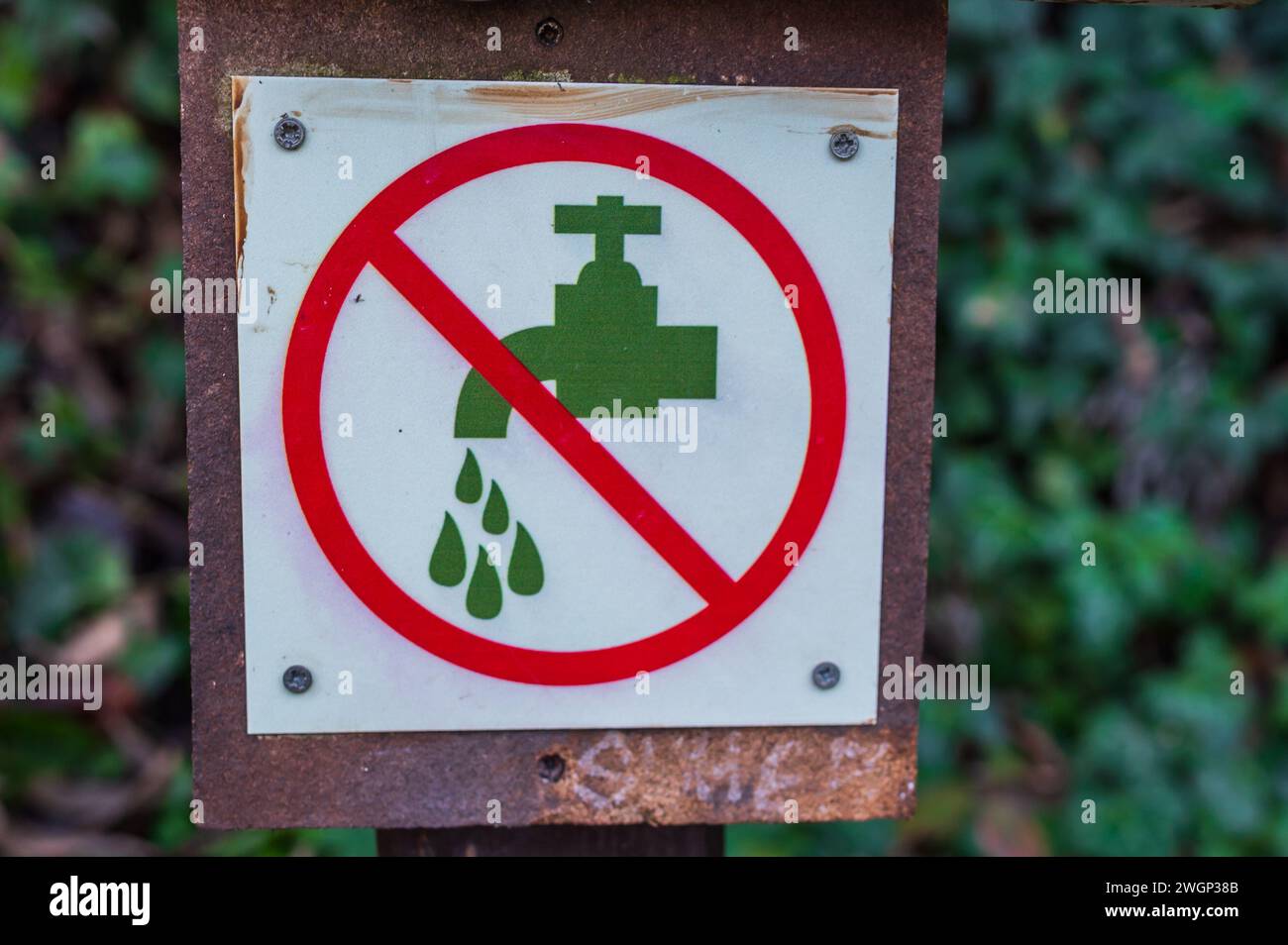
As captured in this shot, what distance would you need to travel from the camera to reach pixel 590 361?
0.71m

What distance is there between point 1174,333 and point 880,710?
1.02 meters

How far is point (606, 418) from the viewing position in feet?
2.35

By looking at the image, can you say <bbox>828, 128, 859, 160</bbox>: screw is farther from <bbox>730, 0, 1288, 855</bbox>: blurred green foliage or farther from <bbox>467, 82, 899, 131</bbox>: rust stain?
<bbox>730, 0, 1288, 855</bbox>: blurred green foliage

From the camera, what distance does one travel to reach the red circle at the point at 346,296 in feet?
2.29

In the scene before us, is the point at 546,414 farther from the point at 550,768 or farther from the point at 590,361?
the point at 550,768

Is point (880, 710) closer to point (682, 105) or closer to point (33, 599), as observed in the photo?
point (682, 105)

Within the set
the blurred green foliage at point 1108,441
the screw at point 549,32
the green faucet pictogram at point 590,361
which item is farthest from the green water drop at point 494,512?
the blurred green foliage at point 1108,441

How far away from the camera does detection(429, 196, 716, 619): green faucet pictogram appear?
0.71 m

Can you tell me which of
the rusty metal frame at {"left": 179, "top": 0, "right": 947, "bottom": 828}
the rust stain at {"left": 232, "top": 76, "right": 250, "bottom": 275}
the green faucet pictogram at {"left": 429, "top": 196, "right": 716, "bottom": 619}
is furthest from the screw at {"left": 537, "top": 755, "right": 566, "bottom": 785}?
the rust stain at {"left": 232, "top": 76, "right": 250, "bottom": 275}

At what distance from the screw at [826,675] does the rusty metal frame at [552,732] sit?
0.03 m

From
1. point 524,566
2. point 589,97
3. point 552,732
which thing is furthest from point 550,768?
point 589,97

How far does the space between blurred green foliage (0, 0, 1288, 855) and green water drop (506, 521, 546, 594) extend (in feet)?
2.95

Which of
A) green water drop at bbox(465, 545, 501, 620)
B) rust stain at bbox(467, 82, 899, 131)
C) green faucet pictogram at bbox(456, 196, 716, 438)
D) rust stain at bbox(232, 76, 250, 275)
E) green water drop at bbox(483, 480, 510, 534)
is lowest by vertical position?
green water drop at bbox(465, 545, 501, 620)

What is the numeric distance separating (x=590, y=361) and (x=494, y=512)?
0.11 metres
